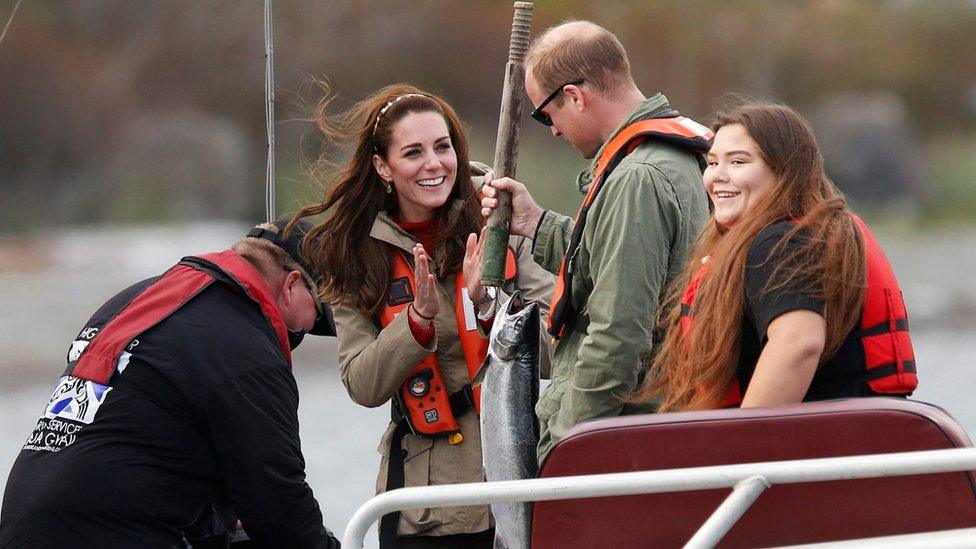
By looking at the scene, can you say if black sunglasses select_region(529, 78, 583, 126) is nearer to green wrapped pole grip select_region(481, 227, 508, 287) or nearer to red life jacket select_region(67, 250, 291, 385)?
green wrapped pole grip select_region(481, 227, 508, 287)

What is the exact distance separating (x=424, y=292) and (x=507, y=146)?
326 millimetres

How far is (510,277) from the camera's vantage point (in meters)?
2.49

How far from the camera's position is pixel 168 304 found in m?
2.11

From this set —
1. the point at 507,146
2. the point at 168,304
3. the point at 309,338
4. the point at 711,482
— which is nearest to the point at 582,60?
the point at 507,146

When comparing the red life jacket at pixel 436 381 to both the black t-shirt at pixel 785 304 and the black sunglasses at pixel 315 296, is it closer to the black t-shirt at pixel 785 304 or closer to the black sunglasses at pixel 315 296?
the black sunglasses at pixel 315 296

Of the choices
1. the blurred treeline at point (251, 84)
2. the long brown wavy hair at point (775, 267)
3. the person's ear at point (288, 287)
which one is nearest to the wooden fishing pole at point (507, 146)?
the person's ear at point (288, 287)

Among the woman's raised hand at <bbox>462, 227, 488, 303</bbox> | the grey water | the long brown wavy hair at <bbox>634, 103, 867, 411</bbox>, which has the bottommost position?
the grey water

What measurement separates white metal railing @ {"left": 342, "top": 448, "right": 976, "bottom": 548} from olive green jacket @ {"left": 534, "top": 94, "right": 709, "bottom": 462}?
480mm

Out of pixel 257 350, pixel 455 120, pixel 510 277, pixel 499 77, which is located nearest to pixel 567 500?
pixel 257 350

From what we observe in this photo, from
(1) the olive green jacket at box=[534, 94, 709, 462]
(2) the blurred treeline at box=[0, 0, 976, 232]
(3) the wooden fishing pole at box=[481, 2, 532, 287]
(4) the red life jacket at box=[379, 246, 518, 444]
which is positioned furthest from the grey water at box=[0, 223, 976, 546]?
(1) the olive green jacket at box=[534, 94, 709, 462]

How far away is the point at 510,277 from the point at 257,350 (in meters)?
0.61

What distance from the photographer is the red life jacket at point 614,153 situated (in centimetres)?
209

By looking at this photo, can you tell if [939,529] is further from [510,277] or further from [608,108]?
[510,277]

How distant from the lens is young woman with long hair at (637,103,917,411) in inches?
63.6
